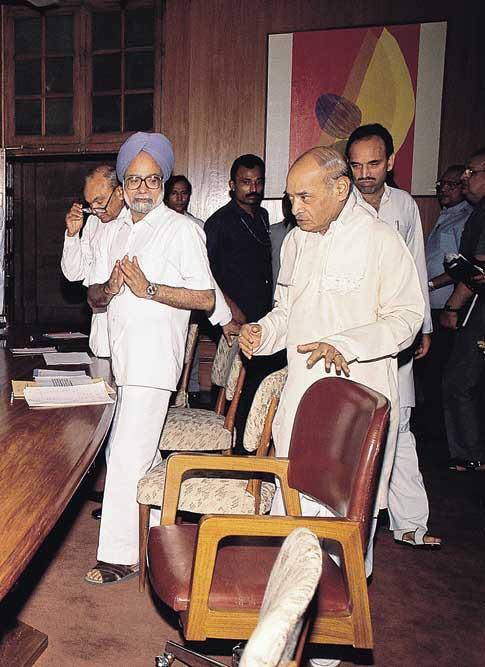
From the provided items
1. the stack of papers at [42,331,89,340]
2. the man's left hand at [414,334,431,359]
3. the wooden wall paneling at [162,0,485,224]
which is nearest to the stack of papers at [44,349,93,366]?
the stack of papers at [42,331,89,340]

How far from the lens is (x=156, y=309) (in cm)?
232

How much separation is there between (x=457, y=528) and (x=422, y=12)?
3.88 meters

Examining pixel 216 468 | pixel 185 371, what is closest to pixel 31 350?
pixel 185 371

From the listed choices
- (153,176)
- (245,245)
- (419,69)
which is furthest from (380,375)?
(419,69)

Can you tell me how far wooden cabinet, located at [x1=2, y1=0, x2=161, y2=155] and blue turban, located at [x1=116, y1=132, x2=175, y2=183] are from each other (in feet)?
11.1

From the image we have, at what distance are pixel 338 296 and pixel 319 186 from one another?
33 cm

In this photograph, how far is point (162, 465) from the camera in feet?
7.84

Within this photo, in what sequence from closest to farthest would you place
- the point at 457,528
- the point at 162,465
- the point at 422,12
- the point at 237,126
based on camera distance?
1. the point at 162,465
2. the point at 457,528
3. the point at 422,12
4. the point at 237,126

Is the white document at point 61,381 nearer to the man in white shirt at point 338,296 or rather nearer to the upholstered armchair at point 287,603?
the man in white shirt at point 338,296

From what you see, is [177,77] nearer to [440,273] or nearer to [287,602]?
[440,273]

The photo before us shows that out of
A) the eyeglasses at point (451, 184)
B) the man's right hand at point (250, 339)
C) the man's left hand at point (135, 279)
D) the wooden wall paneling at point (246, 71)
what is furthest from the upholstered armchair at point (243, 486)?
the wooden wall paneling at point (246, 71)

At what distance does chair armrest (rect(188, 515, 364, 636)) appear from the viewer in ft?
4.70

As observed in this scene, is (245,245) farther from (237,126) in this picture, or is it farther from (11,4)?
(11,4)

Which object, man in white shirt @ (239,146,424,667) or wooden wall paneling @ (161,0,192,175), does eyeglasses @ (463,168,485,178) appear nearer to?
man in white shirt @ (239,146,424,667)
